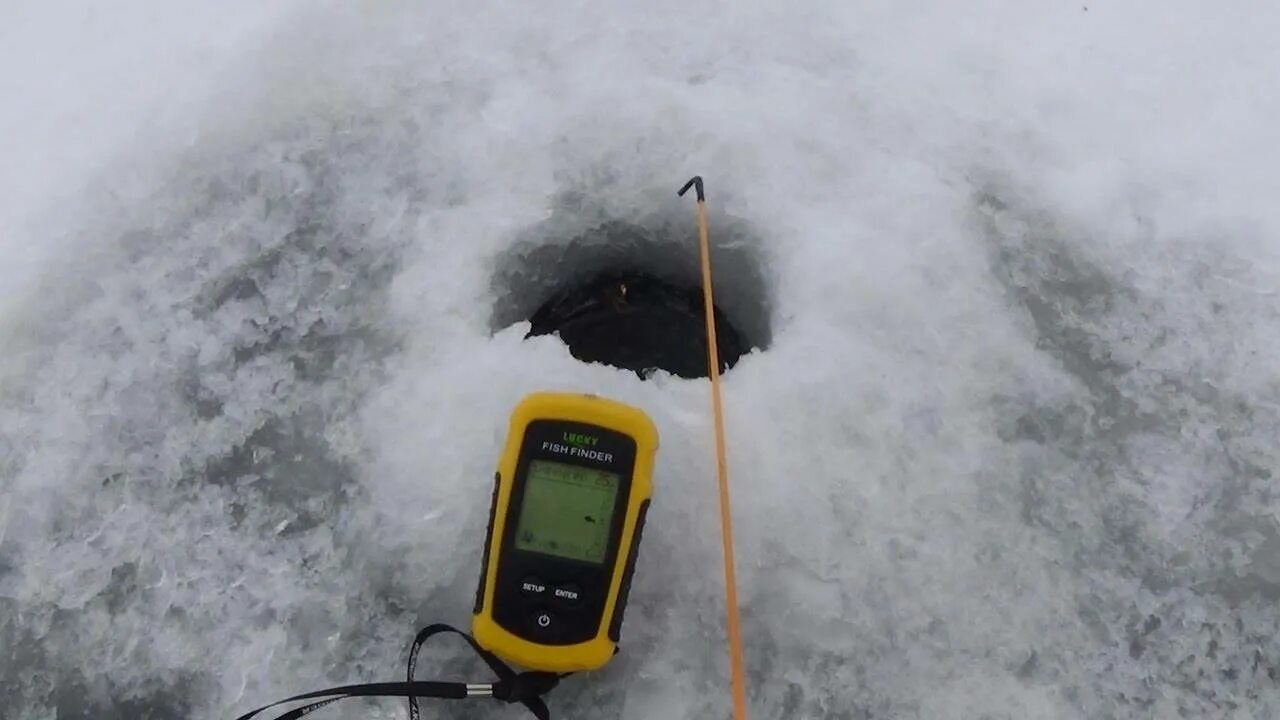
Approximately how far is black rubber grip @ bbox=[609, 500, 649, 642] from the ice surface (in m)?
0.10

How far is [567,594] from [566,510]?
114 millimetres

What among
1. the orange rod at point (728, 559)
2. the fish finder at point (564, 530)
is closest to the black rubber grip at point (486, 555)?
the fish finder at point (564, 530)

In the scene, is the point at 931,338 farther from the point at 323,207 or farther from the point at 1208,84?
the point at 323,207

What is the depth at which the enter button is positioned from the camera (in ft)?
4.28

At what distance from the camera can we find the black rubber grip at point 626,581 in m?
1.31

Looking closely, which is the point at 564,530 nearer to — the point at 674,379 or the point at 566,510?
the point at 566,510

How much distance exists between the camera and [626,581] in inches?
52.0

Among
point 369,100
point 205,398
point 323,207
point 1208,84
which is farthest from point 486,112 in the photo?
point 1208,84

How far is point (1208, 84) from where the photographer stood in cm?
187

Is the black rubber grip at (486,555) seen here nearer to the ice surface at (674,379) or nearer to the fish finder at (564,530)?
the fish finder at (564,530)

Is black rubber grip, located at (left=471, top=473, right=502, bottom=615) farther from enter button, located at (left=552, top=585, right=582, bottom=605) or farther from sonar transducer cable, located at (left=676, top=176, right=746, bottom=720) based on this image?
sonar transducer cable, located at (left=676, top=176, right=746, bottom=720)

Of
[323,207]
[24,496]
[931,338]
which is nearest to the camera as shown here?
[24,496]

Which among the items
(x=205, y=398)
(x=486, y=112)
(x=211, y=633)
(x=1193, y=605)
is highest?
(x=486, y=112)

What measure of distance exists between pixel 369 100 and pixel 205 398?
0.65m
